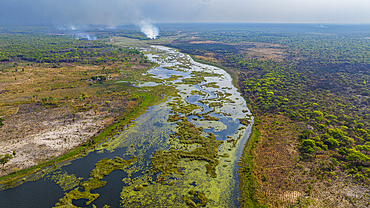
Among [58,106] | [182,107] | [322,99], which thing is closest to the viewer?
[58,106]

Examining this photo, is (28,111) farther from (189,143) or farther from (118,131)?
(189,143)

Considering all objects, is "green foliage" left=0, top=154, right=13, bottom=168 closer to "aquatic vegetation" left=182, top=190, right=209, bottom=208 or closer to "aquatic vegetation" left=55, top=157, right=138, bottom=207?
"aquatic vegetation" left=55, top=157, right=138, bottom=207

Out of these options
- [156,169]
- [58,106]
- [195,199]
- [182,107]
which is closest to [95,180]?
[156,169]

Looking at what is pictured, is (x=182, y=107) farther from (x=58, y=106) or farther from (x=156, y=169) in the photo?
(x=58, y=106)

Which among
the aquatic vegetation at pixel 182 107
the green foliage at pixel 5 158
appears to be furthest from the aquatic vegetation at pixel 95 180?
the aquatic vegetation at pixel 182 107

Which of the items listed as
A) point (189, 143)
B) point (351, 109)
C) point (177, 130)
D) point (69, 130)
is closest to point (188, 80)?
point (177, 130)

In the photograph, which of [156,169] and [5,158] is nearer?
[5,158]

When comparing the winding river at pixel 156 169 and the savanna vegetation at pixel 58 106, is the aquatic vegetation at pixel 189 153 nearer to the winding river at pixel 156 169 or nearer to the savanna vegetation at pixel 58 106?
the winding river at pixel 156 169

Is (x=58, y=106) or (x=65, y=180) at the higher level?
(x=58, y=106)
